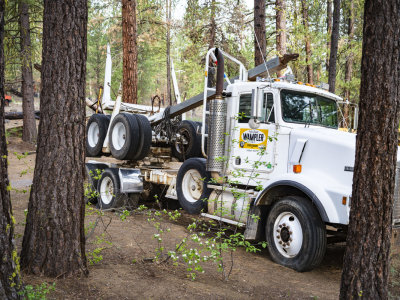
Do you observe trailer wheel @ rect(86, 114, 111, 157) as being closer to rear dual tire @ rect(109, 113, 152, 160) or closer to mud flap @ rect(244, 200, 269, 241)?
rear dual tire @ rect(109, 113, 152, 160)

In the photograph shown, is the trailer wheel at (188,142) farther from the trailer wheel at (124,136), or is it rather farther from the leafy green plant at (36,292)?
the leafy green plant at (36,292)

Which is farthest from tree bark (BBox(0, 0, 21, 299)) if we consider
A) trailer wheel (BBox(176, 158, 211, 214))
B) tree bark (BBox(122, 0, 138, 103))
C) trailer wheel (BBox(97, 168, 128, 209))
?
tree bark (BBox(122, 0, 138, 103))

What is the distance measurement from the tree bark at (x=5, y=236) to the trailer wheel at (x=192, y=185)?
4898 millimetres

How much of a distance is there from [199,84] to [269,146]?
22.8 meters

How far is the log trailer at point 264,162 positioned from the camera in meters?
5.66

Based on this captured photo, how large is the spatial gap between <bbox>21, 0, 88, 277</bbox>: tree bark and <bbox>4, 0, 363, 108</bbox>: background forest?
21.2 ft

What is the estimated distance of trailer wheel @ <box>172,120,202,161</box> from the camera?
939 centimetres

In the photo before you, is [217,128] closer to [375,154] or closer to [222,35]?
[375,154]

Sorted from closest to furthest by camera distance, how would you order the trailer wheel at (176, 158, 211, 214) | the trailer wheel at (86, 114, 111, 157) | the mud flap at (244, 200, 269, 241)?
the mud flap at (244, 200, 269, 241) < the trailer wheel at (176, 158, 211, 214) < the trailer wheel at (86, 114, 111, 157)

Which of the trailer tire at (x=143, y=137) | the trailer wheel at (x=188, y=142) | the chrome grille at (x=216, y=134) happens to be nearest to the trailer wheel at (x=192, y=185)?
the chrome grille at (x=216, y=134)

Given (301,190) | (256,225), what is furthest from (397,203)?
(256,225)

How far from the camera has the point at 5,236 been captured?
297 centimetres

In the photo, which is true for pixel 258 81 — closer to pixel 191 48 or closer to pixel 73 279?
pixel 73 279

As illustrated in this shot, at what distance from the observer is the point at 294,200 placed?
5941 mm
